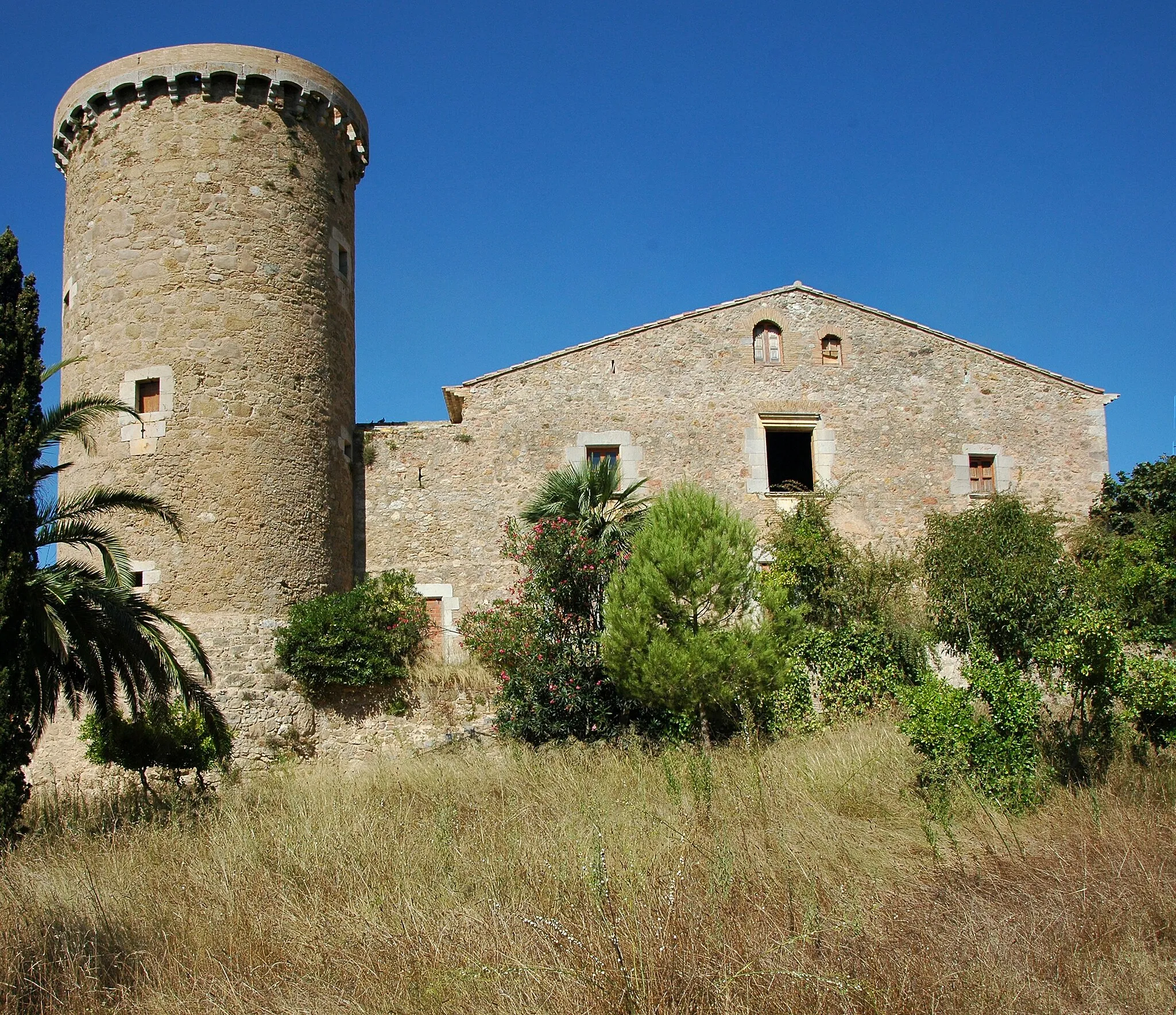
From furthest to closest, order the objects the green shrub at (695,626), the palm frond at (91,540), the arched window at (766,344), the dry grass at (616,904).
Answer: the arched window at (766,344), the green shrub at (695,626), the palm frond at (91,540), the dry grass at (616,904)

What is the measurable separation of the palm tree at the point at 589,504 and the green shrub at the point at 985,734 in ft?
19.3

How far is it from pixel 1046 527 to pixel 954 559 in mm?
2030

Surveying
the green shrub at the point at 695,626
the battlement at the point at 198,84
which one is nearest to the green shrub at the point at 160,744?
the green shrub at the point at 695,626

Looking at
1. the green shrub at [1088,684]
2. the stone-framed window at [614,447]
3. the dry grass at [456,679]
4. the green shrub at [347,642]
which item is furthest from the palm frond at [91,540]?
the green shrub at [1088,684]

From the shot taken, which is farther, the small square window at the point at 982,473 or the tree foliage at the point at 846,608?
the small square window at the point at 982,473

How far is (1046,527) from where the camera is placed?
16156mm

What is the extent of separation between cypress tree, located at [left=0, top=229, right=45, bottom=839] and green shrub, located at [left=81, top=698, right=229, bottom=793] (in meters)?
2.48

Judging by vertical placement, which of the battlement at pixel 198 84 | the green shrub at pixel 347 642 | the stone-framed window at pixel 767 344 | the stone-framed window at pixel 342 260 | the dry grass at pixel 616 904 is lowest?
the dry grass at pixel 616 904

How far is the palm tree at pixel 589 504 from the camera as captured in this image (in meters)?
14.8

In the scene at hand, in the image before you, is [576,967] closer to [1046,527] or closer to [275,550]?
[275,550]

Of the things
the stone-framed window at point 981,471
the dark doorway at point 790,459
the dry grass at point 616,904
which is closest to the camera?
the dry grass at point 616,904

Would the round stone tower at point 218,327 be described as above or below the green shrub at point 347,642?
above

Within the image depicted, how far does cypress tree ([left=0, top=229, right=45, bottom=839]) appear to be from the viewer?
30.7 ft

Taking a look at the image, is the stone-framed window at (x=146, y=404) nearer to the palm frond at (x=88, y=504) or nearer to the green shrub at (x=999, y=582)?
the palm frond at (x=88, y=504)
